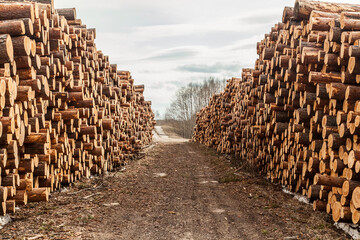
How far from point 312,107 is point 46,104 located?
5.88 meters

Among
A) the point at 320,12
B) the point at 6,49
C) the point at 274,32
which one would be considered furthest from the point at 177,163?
the point at 6,49

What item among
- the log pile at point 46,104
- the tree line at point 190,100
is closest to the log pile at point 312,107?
the log pile at point 46,104

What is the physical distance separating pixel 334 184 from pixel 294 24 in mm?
4770

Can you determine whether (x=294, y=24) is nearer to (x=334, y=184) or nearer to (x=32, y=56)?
(x=334, y=184)

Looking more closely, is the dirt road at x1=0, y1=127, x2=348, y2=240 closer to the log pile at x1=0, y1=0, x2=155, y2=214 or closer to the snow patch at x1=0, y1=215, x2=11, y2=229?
the snow patch at x1=0, y1=215, x2=11, y2=229

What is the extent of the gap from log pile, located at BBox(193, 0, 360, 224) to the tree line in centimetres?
4118

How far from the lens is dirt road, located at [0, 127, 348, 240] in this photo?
208 inches

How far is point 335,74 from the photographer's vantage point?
6465mm

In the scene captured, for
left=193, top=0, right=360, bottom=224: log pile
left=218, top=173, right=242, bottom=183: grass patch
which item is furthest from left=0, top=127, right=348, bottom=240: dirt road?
left=193, top=0, right=360, bottom=224: log pile

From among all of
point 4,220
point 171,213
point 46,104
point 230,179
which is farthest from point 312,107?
point 4,220

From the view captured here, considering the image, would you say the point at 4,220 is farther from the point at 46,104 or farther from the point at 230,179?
the point at 230,179

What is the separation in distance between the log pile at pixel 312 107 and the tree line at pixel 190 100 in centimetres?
4118

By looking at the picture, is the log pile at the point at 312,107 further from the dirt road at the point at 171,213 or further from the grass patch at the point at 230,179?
the grass patch at the point at 230,179

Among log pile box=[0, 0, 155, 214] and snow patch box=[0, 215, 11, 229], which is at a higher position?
log pile box=[0, 0, 155, 214]
